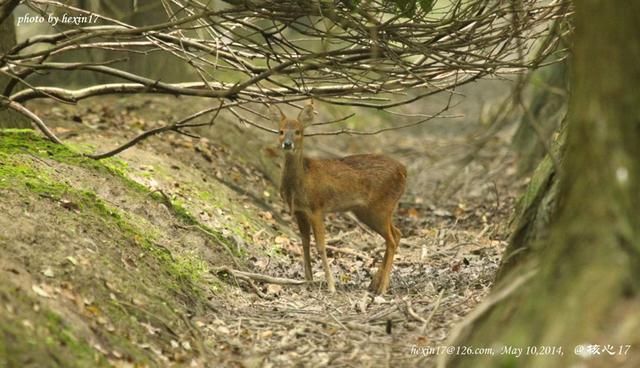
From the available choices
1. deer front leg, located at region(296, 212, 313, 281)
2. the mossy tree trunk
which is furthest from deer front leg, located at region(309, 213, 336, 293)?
the mossy tree trunk

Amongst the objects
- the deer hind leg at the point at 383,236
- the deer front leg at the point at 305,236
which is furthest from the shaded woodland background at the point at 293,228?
the deer front leg at the point at 305,236

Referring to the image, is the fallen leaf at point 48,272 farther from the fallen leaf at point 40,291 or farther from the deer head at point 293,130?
the deer head at point 293,130

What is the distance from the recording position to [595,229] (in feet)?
13.5

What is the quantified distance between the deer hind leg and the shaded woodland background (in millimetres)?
249

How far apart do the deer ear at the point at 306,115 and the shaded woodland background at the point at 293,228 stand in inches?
19.8

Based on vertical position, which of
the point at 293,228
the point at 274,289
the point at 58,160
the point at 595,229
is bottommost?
the point at 293,228

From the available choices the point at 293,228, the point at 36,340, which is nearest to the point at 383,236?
the point at 293,228

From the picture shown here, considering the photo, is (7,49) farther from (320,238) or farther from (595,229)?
(595,229)

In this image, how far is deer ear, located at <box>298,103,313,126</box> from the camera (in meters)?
8.82

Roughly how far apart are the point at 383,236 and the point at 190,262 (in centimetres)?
218

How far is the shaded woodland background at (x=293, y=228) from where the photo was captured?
4.18m

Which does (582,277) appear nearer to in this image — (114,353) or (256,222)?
(114,353)

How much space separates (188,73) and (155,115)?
81.0 inches

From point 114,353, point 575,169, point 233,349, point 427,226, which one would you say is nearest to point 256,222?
point 427,226
